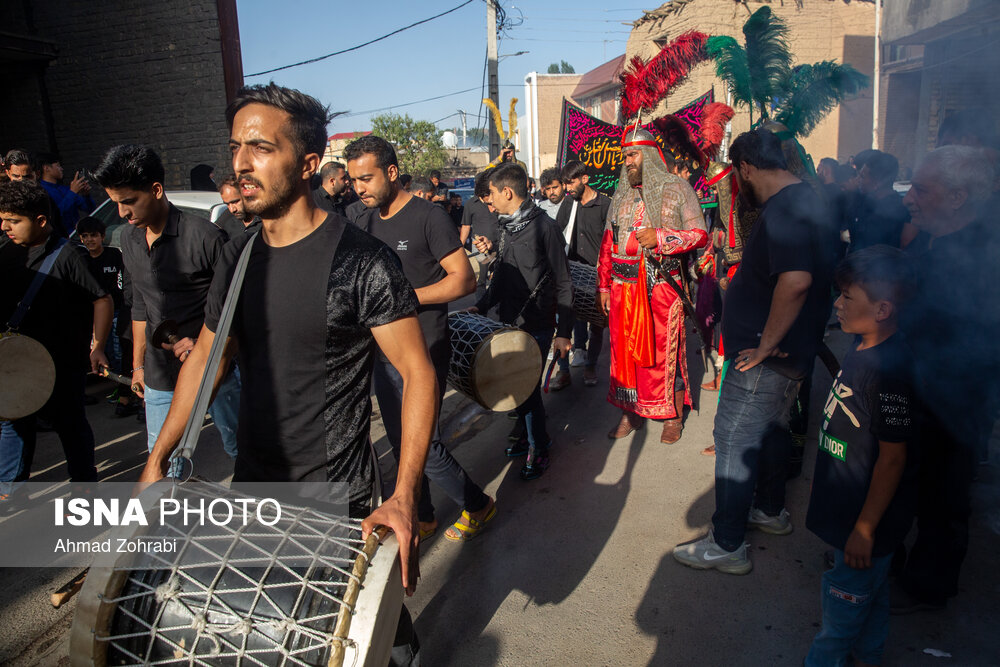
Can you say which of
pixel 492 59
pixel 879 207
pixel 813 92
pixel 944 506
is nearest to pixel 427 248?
pixel 944 506

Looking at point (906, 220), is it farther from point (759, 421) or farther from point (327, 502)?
point (327, 502)

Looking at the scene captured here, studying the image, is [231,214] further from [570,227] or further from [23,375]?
[570,227]

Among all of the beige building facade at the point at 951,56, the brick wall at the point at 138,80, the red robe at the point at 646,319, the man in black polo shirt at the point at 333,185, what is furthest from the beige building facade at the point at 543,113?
the red robe at the point at 646,319

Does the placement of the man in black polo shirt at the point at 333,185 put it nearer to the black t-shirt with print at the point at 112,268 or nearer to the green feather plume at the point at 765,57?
the black t-shirt with print at the point at 112,268

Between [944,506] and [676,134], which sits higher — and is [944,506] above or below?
below

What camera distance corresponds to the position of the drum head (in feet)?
10.7

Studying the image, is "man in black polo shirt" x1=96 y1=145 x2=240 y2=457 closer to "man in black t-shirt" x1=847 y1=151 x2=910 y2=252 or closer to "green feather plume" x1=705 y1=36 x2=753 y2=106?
"green feather plume" x1=705 y1=36 x2=753 y2=106

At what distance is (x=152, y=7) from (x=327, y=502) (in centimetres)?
1190

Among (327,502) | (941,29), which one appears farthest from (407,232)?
(941,29)

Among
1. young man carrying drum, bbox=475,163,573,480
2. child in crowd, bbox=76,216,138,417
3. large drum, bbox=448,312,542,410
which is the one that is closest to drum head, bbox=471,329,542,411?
large drum, bbox=448,312,542,410

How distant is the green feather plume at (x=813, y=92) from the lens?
429 centimetres

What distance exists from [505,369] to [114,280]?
4.07 meters

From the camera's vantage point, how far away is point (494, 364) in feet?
10.7

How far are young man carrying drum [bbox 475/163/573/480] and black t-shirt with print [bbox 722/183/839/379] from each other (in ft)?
4.85
